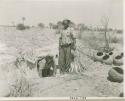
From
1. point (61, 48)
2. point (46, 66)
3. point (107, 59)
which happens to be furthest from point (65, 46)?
point (107, 59)

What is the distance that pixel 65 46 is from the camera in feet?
5.17

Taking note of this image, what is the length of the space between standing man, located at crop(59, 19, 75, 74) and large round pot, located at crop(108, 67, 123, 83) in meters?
0.30

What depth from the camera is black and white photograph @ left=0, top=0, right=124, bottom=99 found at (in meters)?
1.54

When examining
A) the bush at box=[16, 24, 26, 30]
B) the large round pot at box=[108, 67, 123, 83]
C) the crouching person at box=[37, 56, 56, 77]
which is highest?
the bush at box=[16, 24, 26, 30]

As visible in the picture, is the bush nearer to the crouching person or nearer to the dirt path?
the crouching person

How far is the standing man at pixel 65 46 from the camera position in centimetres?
156

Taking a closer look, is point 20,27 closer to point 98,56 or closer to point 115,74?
point 98,56

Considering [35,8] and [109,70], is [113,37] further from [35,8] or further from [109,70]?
[35,8]

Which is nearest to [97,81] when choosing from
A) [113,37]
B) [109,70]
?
[109,70]

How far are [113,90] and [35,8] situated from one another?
0.78 meters

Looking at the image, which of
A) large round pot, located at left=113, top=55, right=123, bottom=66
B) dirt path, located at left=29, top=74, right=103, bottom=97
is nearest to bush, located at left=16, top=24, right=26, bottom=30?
dirt path, located at left=29, top=74, right=103, bottom=97

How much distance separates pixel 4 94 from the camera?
1521 mm

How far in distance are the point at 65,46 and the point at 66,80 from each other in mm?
235

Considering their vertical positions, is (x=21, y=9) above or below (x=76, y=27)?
above
